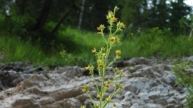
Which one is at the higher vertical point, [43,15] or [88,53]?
[43,15]

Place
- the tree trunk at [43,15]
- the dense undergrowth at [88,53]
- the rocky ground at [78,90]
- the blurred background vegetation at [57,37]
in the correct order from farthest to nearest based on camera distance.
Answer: the tree trunk at [43,15], the blurred background vegetation at [57,37], the dense undergrowth at [88,53], the rocky ground at [78,90]

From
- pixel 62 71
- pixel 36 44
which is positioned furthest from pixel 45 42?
pixel 62 71

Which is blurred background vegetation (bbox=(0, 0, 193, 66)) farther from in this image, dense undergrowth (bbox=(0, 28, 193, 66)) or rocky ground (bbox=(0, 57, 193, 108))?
rocky ground (bbox=(0, 57, 193, 108))

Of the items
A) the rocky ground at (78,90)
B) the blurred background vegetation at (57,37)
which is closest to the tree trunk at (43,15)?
the blurred background vegetation at (57,37)

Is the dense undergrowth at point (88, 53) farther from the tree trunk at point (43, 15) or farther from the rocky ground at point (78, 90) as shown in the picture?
the tree trunk at point (43, 15)

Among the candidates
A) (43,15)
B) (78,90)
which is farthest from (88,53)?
(78,90)

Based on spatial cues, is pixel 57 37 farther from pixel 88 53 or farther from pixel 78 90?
pixel 78 90

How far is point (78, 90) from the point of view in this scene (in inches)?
180

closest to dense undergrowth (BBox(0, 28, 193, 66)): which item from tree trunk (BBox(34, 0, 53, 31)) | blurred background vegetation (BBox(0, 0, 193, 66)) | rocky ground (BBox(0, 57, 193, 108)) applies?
blurred background vegetation (BBox(0, 0, 193, 66))

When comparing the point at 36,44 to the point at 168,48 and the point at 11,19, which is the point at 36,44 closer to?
the point at 11,19

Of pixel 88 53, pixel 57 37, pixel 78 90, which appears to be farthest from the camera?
pixel 57 37

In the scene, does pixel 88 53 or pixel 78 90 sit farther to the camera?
pixel 88 53

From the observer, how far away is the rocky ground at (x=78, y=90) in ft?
13.6

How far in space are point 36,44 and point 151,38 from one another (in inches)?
119
